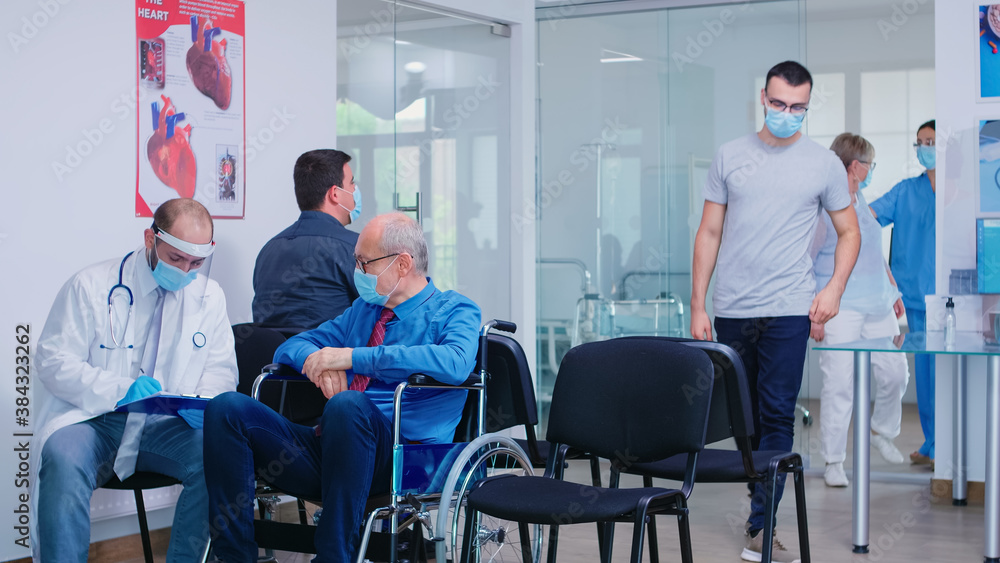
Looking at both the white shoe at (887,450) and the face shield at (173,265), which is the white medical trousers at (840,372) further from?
the face shield at (173,265)

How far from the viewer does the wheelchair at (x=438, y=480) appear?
2.62 m

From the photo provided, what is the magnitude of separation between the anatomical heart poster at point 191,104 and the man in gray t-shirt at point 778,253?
5.93 feet

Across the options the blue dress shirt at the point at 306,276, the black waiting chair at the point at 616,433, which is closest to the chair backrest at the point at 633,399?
the black waiting chair at the point at 616,433

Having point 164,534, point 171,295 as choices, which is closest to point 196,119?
point 171,295

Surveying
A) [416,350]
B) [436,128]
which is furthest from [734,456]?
[436,128]

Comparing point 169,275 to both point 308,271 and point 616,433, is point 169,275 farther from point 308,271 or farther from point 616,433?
point 616,433

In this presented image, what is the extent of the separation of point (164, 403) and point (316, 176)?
1161mm

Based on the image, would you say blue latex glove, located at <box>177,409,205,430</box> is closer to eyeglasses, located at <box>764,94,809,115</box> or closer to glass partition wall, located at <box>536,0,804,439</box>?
eyeglasses, located at <box>764,94,809,115</box>

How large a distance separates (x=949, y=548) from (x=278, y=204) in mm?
2744

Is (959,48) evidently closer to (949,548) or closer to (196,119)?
(949,548)

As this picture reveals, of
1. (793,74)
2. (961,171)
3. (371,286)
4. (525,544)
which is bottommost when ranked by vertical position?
(525,544)

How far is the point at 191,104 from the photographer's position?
3889mm

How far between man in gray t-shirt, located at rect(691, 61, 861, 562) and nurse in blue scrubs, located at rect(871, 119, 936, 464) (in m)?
2.11

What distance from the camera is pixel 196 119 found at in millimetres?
3906
